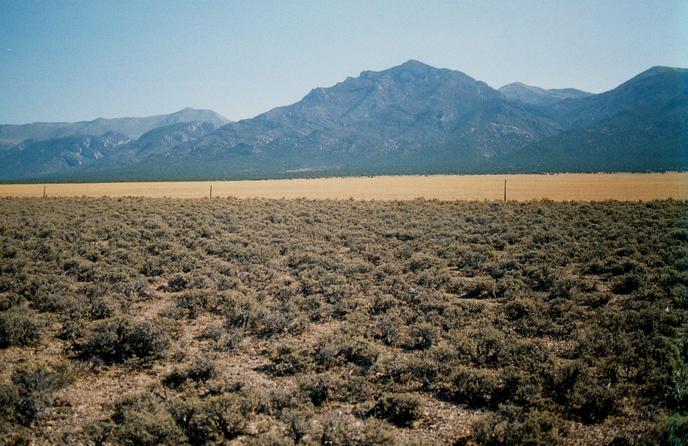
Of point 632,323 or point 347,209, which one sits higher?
point 347,209

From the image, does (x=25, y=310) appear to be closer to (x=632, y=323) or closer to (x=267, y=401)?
(x=267, y=401)

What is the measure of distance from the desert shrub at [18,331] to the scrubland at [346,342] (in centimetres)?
4

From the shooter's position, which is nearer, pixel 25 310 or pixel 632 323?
pixel 632 323

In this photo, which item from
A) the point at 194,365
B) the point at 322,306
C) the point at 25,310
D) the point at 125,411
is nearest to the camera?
the point at 125,411

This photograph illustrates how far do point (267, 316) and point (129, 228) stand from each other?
17.8 meters

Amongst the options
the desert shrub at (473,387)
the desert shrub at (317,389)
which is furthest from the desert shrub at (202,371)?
the desert shrub at (473,387)

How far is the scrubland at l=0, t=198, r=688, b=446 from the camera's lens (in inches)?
243

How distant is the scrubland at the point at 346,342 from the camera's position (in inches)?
243

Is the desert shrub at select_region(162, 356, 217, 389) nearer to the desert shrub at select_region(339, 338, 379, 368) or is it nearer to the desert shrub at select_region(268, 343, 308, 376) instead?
the desert shrub at select_region(268, 343, 308, 376)

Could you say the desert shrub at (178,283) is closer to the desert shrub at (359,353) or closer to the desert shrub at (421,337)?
the desert shrub at (359,353)

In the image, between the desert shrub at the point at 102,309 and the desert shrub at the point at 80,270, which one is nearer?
the desert shrub at the point at 102,309

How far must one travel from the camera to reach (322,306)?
11.7 metres

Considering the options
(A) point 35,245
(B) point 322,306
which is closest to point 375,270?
(B) point 322,306

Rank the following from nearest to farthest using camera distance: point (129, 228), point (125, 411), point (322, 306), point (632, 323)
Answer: point (125, 411)
point (632, 323)
point (322, 306)
point (129, 228)
